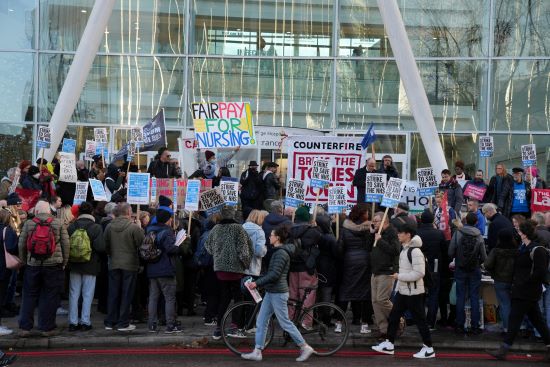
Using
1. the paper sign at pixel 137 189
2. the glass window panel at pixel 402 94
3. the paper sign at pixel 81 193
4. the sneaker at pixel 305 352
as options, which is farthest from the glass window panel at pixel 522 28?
the sneaker at pixel 305 352

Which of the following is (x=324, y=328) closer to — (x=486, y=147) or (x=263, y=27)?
(x=486, y=147)

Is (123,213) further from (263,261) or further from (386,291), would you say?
(386,291)

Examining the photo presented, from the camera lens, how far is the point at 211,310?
13.6 meters

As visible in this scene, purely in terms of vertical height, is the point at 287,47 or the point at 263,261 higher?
the point at 287,47

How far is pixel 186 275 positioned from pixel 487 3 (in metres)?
15.0

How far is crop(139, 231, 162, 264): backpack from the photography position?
42.7 feet

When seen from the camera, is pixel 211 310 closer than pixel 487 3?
Yes

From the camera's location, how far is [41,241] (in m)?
12.5

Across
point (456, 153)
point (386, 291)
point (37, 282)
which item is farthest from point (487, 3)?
point (37, 282)

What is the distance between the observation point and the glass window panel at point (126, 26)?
Answer: 26234 mm

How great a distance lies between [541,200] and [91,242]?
9011 millimetres

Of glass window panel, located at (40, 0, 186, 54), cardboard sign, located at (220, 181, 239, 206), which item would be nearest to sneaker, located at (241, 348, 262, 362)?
cardboard sign, located at (220, 181, 239, 206)

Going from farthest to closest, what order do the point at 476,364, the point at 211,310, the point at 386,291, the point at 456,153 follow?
the point at 456,153 → the point at 211,310 → the point at 386,291 → the point at 476,364

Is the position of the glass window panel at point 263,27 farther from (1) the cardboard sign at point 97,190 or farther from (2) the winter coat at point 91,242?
(2) the winter coat at point 91,242
